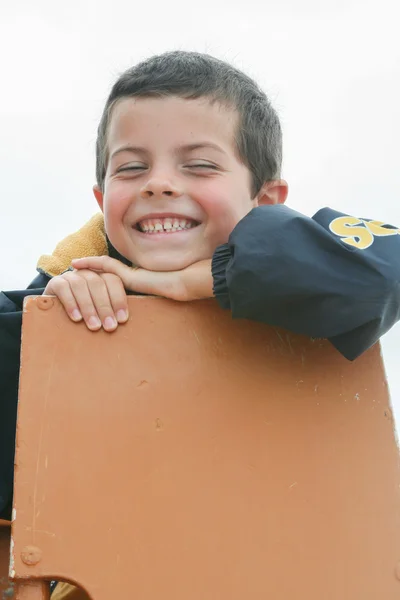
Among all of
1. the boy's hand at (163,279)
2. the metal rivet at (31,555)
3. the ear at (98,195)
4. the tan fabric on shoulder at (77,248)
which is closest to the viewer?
the metal rivet at (31,555)

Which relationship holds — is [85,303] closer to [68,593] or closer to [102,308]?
[102,308]

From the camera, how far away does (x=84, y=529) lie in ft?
3.43

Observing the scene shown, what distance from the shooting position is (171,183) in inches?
57.1

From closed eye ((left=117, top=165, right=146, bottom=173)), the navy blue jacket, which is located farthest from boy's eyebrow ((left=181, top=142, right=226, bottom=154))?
the navy blue jacket

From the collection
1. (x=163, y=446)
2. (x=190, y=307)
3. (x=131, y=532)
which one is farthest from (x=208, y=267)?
(x=131, y=532)

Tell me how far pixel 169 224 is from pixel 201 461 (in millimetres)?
576

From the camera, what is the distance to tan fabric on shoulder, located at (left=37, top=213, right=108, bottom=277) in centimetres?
172

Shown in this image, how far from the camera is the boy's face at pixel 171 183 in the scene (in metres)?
1.47

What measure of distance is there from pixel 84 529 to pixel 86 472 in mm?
88

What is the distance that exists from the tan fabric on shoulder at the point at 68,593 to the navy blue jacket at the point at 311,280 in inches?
23.8

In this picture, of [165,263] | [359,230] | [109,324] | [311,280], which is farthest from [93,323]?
[359,230]

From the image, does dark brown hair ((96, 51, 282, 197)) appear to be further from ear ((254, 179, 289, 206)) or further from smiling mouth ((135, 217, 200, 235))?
smiling mouth ((135, 217, 200, 235))

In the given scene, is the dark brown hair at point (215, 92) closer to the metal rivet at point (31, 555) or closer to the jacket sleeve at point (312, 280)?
the jacket sleeve at point (312, 280)

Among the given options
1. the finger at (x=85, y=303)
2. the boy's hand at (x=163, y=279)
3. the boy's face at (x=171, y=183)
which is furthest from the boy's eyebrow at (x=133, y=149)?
the finger at (x=85, y=303)
